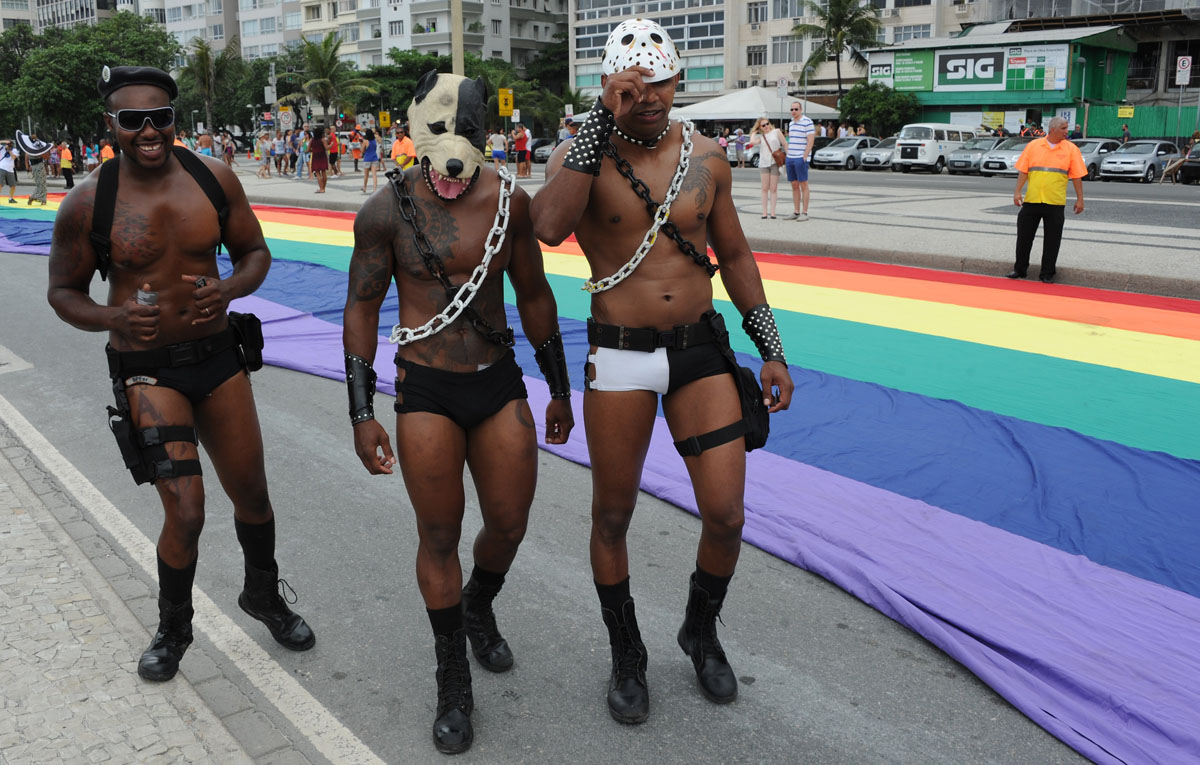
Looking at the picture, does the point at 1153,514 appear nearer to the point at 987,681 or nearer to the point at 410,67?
the point at 987,681

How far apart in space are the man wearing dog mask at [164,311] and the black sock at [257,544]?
0.20m

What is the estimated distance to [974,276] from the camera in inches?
502

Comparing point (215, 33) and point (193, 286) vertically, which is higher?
point (215, 33)

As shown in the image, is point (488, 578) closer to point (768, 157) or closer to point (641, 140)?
point (641, 140)

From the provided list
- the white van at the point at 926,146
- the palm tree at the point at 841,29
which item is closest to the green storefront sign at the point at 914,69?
the palm tree at the point at 841,29

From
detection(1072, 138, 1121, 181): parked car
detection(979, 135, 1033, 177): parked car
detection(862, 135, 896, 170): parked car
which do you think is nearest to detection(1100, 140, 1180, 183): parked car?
detection(1072, 138, 1121, 181): parked car

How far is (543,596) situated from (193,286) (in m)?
1.88

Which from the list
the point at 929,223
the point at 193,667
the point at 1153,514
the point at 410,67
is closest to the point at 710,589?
the point at 193,667

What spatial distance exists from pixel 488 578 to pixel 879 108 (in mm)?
52155

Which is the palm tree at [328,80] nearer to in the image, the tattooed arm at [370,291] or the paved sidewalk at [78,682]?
the paved sidewalk at [78,682]

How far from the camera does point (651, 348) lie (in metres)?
3.46

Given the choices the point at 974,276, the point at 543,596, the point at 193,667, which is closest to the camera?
the point at 193,667

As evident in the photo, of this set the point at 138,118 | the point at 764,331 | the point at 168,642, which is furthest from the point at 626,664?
the point at 138,118

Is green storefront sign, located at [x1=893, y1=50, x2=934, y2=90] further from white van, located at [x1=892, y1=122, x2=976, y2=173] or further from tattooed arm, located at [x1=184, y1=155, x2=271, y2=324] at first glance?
tattooed arm, located at [x1=184, y1=155, x2=271, y2=324]
